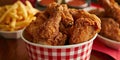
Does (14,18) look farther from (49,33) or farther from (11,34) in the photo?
(49,33)

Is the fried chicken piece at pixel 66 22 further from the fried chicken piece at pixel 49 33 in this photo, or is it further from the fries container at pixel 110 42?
the fries container at pixel 110 42

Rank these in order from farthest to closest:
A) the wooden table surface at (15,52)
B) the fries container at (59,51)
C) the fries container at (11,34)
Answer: the fries container at (11,34) → the wooden table surface at (15,52) → the fries container at (59,51)

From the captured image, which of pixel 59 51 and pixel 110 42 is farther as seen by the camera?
pixel 110 42

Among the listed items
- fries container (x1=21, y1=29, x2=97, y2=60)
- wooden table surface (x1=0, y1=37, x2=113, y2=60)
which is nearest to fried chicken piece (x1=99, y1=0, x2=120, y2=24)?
wooden table surface (x1=0, y1=37, x2=113, y2=60)

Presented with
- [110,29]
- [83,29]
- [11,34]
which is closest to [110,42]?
[110,29]

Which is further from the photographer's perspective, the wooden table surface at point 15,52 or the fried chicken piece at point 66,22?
the wooden table surface at point 15,52

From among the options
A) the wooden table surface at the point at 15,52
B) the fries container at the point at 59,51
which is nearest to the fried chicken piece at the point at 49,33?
the fries container at the point at 59,51

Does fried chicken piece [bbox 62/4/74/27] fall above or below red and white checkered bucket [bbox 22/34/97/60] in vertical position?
above

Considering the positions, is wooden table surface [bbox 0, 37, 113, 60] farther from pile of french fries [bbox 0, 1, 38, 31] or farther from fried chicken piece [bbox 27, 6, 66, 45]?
fried chicken piece [bbox 27, 6, 66, 45]
